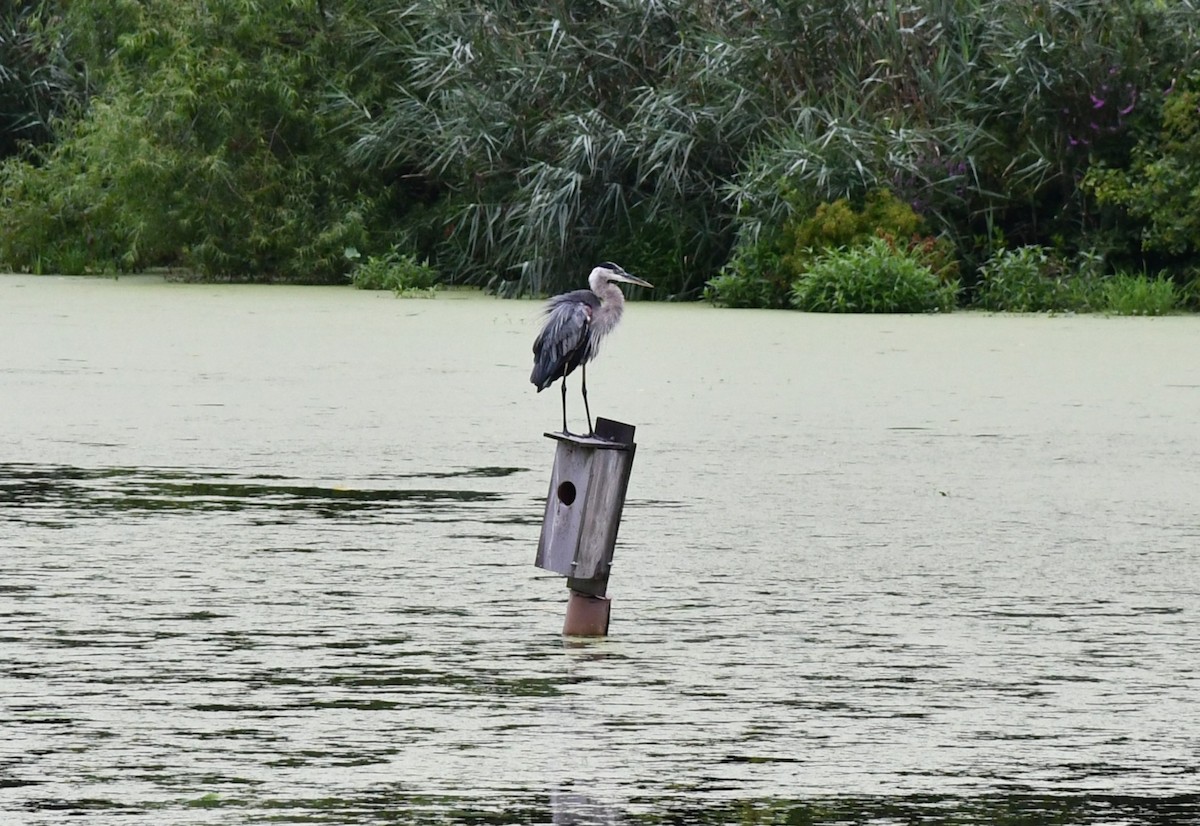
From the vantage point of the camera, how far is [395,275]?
15203 millimetres

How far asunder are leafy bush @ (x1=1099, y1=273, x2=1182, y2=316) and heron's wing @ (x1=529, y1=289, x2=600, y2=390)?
7.78m

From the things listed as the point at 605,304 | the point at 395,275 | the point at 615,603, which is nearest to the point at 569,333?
the point at 605,304

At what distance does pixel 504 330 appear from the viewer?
12.2 metres

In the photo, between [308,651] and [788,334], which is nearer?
[308,651]

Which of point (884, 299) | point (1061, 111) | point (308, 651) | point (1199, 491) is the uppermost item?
point (1061, 111)

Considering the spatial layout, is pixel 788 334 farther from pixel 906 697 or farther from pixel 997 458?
pixel 906 697

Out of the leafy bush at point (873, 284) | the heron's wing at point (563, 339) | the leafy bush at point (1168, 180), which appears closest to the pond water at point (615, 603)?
the heron's wing at point (563, 339)

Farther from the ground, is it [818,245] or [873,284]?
[818,245]

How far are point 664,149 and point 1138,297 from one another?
2845 mm

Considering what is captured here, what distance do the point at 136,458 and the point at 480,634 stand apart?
9.50 ft

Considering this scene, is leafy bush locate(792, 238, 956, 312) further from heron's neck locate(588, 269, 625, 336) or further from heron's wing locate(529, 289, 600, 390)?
heron's wing locate(529, 289, 600, 390)

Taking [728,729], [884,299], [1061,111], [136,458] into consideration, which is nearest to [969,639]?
[728,729]

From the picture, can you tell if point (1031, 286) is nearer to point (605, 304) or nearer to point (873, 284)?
point (873, 284)

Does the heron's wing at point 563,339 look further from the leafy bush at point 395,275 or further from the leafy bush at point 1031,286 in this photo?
the leafy bush at point 395,275
